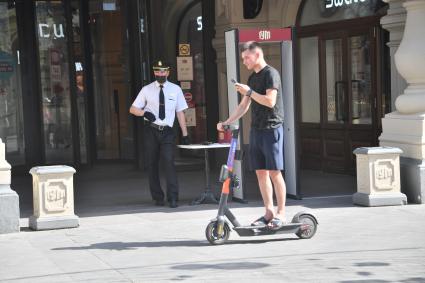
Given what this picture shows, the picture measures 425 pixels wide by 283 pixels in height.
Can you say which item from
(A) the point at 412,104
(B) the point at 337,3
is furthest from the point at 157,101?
(B) the point at 337,3

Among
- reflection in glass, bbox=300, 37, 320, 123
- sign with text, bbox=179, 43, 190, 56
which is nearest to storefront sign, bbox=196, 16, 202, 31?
sign with text, bbox=179, 43, 190, 56

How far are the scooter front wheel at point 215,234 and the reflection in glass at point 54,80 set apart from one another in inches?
306

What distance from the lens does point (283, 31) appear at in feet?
34.7

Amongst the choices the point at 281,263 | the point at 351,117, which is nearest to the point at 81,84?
the point at 351,117

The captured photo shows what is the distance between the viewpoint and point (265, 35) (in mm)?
10445

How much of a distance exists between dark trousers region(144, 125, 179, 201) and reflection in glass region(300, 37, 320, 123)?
414 centimetres

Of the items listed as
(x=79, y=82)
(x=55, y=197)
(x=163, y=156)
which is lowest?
(x=55, y=197)

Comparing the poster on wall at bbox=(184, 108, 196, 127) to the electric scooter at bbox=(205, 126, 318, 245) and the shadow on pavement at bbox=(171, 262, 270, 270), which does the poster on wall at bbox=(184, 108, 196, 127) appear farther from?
the shadow on pavement at bbox=(171, 262, 270, 270)

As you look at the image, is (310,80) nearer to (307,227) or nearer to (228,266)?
(307,227)

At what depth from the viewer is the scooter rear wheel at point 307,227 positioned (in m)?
8.13

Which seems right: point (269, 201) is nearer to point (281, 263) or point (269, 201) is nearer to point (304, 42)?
point (281, 263)

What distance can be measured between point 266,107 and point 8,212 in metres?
3.02

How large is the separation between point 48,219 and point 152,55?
19.6ft

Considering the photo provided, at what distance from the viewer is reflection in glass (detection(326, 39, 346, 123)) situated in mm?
13383
